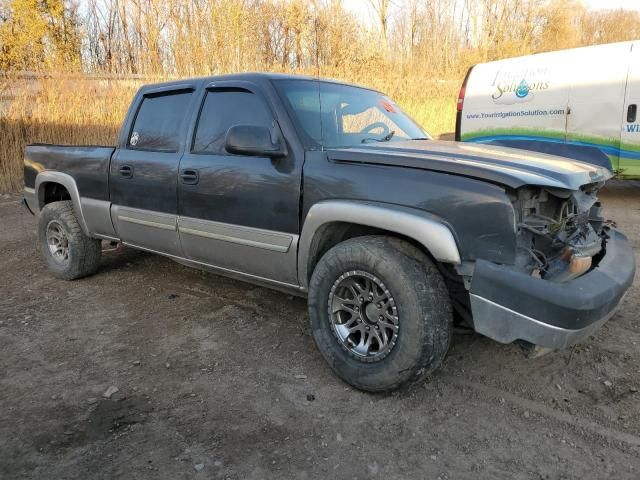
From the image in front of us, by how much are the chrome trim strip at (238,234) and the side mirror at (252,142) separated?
0.52m

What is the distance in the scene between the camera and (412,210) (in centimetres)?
272

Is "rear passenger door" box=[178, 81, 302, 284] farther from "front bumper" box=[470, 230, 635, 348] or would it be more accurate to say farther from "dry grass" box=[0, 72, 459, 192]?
"dry grass" box=[0, 72, 459, 192]

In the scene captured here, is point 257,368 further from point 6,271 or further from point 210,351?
point 6,271

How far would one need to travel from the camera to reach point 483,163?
2775mm

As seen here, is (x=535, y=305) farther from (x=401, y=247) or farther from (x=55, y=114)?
(x=55, y=114)

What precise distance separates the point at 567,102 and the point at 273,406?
7.68 metres

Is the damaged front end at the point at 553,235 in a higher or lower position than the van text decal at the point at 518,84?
lower

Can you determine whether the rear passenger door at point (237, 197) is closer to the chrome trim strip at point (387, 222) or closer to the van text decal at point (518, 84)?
the chrome trim strip at point (387, 222)

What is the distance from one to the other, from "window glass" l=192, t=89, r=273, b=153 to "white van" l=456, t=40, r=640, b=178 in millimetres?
4951

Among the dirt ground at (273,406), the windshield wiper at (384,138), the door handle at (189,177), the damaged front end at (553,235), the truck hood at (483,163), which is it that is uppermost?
the windshield wiper at (384,138)

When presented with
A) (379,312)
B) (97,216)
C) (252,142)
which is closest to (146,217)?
(97,216)

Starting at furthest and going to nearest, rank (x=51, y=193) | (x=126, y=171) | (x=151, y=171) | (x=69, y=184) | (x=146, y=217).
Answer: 1. (x=51, y=193)
2. (x=69, y=184)
3. (x=126, y=171)
4. (x=146, y=217)
5. (x=151, y=171)

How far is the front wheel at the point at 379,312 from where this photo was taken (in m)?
2.70

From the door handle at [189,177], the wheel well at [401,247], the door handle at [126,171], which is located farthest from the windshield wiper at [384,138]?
the door handle at [126,171]
